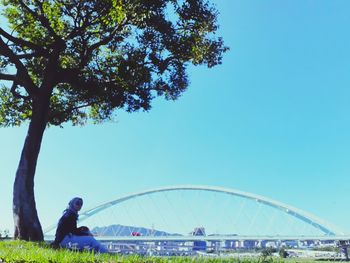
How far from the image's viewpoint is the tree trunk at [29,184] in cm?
1223

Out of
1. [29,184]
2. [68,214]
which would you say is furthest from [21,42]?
[68,214]

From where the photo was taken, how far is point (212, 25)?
53.0 feet

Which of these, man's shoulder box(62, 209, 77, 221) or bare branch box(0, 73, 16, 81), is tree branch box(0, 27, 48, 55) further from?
man's shoulder box(62, 209, 77, 221)

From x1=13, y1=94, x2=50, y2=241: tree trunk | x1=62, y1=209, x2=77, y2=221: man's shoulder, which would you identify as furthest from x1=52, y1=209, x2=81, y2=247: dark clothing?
x1=13, y1=94, x2=50, y2=241: tree trunk

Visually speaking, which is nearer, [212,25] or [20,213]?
[20,213]

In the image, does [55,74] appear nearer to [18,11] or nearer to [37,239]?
[18,11]

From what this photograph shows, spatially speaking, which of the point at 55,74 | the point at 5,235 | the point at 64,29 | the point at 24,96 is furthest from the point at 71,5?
the point at 5,235

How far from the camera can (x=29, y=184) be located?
1287 cm

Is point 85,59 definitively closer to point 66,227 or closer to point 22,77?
point 22,77

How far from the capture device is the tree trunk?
12.2m

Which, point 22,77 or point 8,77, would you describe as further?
point 8,77

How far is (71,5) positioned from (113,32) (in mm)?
2106

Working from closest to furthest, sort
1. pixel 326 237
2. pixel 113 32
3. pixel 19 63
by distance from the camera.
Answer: pixel 19 63 < pixel 113 32 < pixel 326 237

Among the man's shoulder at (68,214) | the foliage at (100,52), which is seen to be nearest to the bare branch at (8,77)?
the foliage at (100,52)
